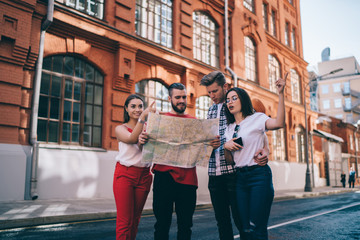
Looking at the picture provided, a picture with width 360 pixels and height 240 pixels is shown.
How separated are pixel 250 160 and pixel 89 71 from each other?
10.2 metres

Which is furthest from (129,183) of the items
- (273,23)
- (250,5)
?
(273,23)

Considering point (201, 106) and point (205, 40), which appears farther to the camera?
point (205, 40)

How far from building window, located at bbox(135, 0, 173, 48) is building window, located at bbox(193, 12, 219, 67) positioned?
6.85 ft

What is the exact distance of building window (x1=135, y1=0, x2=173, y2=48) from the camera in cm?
1384

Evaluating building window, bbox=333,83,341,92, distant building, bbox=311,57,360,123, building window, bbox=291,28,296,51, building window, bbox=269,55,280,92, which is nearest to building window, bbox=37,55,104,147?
building window, bbox=269,55,280,92

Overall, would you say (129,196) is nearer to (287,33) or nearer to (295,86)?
(295,86)

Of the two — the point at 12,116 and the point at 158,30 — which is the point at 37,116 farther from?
the point at 158,30

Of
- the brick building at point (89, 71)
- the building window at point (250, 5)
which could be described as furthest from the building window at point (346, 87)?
the brick building at point (89, 71)

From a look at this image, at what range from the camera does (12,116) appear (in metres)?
9.28

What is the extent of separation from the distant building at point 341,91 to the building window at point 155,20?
157 feet

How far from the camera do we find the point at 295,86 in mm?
26859

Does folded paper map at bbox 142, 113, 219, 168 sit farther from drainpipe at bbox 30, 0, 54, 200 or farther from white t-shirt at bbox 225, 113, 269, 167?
drainpipe at bbox 30, 0, 54, 200

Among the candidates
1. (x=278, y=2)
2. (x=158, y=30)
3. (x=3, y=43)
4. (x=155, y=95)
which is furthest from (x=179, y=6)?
(x=278, y=2)

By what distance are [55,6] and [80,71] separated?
2378 millimetres
